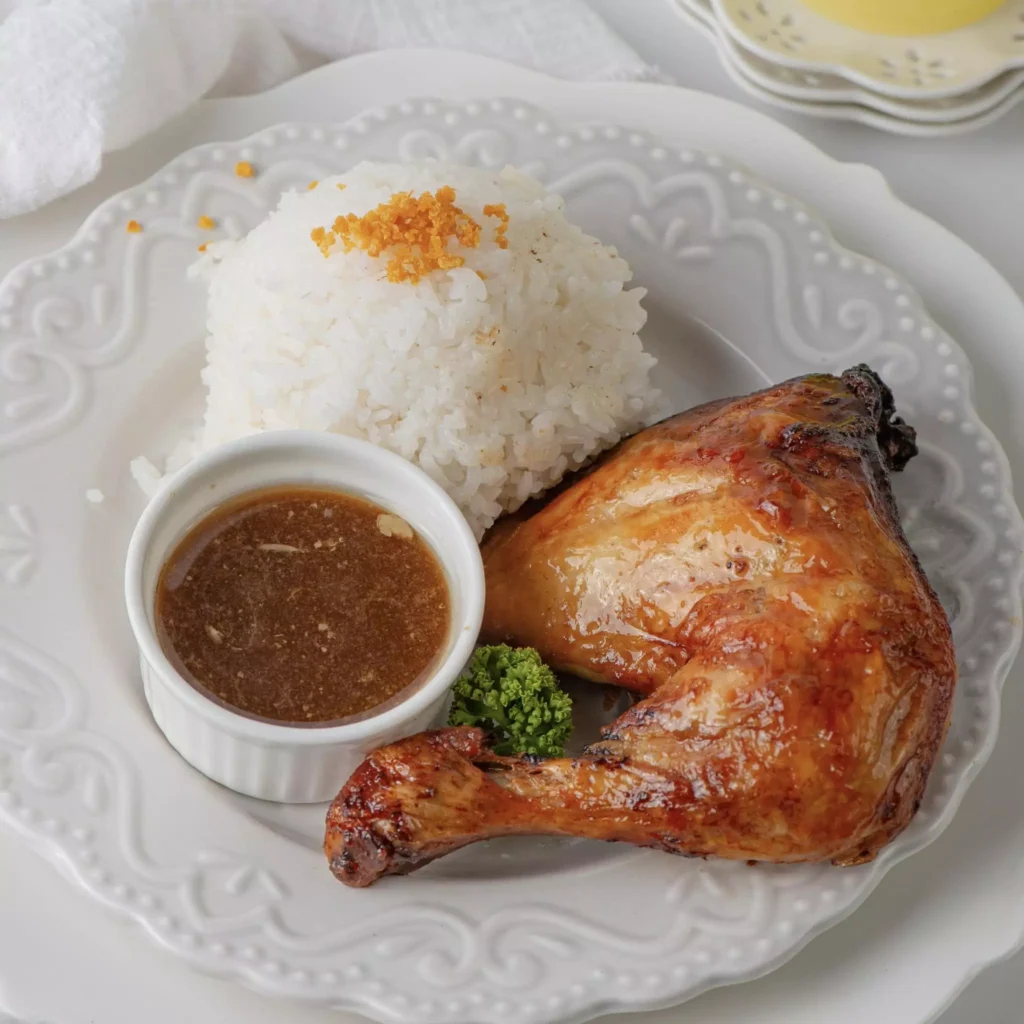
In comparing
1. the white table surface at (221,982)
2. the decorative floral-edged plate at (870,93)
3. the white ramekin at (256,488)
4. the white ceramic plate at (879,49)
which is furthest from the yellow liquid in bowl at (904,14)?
the white ramekin at (256,488)

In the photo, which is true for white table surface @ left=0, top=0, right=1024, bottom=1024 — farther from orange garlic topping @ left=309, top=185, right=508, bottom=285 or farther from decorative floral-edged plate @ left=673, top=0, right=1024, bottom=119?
decorative floral-edged plate @ left=673, top=0, right=1024, bottom=119

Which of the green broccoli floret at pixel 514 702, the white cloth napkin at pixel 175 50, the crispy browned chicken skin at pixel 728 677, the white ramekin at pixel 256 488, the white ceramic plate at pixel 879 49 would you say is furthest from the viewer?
the white ceramic plate at pixel 879 49

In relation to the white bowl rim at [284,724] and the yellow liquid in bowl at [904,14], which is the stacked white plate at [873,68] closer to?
the yellow liquid in bowl at [904,14]

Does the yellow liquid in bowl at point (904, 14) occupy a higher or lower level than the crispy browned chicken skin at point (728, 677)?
higher

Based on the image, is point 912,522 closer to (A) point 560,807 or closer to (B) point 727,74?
(A) point 560,807

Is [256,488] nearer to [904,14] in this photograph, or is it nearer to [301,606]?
[301,606]

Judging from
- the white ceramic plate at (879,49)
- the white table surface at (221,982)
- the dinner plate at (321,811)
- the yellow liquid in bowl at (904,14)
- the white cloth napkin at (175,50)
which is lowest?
the white table surface at (221,982)
